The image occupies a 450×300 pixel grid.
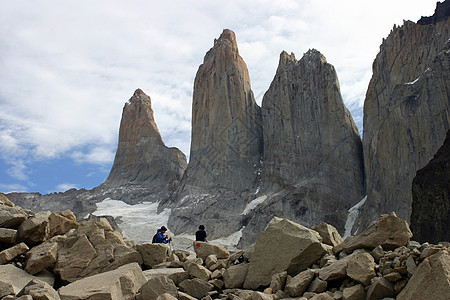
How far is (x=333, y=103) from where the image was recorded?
6669 centimetres

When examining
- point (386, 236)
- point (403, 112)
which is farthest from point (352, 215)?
point (386, 236)

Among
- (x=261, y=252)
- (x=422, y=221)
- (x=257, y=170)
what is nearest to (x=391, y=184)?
(x=422, y=221)

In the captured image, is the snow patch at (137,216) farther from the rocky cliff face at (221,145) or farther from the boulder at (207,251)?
the boulder at (207,251)

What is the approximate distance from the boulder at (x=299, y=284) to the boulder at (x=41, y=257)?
21.1 ft

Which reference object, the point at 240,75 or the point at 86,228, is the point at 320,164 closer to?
the point at 240,75

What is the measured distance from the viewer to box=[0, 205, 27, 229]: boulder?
40.6 feet

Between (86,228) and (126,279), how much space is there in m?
3.99

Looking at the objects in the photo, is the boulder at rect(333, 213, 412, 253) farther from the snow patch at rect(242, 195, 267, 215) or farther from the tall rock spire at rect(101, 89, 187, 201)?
the tall rock spire at rect(101, 89, 187, 201)

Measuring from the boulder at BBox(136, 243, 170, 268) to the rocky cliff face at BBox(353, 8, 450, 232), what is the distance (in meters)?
35.6

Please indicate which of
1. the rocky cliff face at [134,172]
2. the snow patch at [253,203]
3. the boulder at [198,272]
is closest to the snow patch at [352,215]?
the snow patch at [253,203]

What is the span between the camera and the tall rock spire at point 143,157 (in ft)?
354

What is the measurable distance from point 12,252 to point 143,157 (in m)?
103

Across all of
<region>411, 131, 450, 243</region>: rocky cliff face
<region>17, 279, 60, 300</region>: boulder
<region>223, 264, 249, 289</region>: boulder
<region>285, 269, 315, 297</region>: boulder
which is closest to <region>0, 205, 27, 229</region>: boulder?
<region>17, 279, 60, 300</region>: boulder

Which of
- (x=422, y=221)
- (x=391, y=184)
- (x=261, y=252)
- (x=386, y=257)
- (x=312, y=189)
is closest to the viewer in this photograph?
(x=386, y=257)
